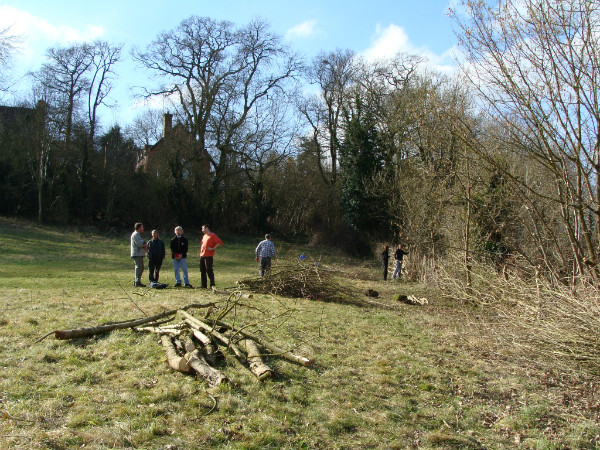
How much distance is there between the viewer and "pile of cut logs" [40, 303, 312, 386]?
5.65 m

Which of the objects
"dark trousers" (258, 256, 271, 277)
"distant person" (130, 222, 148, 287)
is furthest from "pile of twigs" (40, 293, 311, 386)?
"dark trousers" (258, 256, 271, 277)

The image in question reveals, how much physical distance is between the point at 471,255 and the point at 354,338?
5.36m

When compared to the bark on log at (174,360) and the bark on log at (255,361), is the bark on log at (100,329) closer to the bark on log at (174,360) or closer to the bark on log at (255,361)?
the bark on log at (174,360)

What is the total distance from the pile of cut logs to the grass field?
13cm

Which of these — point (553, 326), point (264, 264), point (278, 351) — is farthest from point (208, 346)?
point (264, 264)

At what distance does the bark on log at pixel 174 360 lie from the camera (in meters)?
5.62

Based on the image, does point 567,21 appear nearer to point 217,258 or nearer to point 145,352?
point 145,352

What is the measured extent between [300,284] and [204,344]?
239 inches

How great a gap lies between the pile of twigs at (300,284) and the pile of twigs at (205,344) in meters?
4.78

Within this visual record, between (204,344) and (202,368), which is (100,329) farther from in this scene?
(202,368)

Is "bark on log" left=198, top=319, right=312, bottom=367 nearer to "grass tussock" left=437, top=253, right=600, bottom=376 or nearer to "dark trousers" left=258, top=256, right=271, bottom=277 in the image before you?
"grass tussock" left=437, top=253, right=600, bottom=376

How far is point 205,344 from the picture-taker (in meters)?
6.32

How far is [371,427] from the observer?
4797mm

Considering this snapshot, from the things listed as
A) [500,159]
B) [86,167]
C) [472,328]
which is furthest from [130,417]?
[86,167]
